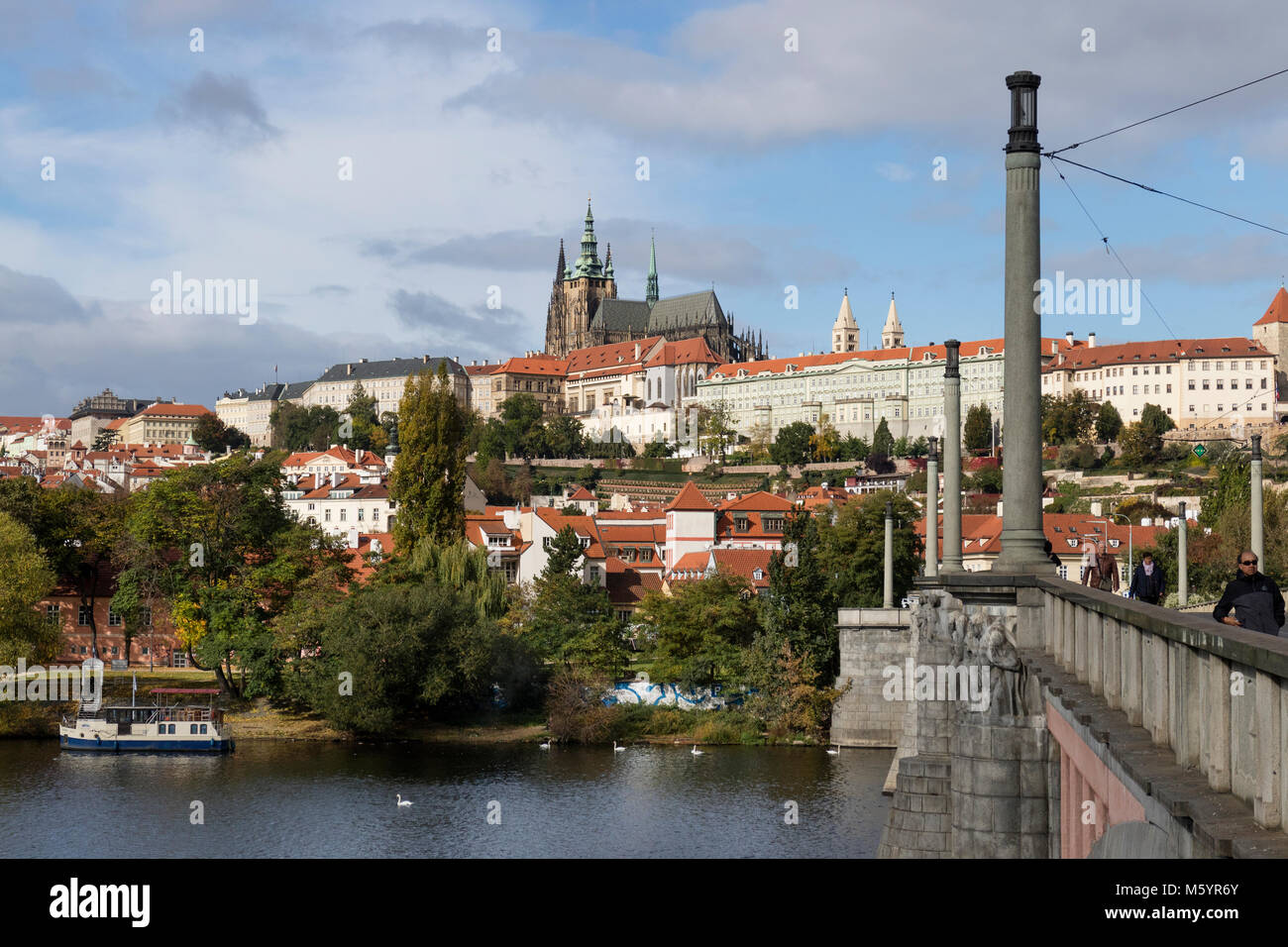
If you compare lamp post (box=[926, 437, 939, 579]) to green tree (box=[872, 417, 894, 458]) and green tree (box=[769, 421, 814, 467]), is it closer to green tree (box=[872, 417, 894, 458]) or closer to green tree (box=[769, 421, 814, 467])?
green tree (box=[769, 421, 814, 467])

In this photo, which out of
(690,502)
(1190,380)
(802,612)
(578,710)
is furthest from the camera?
(1190,380)

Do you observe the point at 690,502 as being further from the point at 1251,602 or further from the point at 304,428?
the point at 304,428

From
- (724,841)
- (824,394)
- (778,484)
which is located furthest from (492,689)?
(824,394)

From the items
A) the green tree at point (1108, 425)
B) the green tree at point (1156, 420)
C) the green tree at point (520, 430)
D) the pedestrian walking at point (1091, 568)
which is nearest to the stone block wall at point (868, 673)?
the pedestrian walking at point (1091, 568)

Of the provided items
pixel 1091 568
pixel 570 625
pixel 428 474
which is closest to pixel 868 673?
pixel 570 625

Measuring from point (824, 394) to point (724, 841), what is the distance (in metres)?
143

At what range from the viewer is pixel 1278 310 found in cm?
14400

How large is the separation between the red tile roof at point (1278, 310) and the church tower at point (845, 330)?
59.1 metres

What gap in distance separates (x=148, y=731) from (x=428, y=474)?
13607mm

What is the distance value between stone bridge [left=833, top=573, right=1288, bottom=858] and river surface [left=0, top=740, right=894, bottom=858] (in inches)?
508

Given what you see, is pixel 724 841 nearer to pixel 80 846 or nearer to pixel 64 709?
pixel 80 846

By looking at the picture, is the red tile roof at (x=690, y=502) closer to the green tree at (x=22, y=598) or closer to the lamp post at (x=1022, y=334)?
the green tree at (x=22, y=598)

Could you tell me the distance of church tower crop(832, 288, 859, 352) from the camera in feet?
643

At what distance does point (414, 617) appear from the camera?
45156 millimetres
